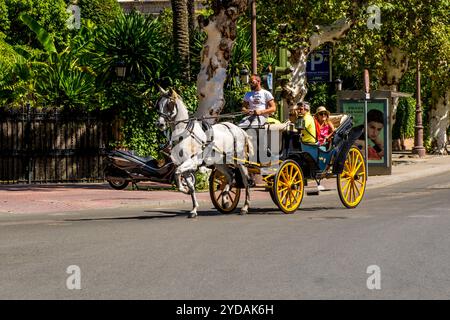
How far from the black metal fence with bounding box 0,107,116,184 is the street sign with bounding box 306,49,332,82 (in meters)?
6.99

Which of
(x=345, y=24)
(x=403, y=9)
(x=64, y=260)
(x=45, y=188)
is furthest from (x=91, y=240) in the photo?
(x=403, y=9)

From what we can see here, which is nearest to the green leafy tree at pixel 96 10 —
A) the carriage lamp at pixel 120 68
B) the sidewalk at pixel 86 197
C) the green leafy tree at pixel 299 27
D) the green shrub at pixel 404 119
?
the green shrub at pixel 404 119

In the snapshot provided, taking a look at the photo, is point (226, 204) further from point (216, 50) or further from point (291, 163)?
point (216, 50)

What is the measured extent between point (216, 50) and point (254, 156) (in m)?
8.11

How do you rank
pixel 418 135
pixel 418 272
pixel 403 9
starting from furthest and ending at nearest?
1. pixel 418 135
2. pixel 403 9
3. pixel 418 272

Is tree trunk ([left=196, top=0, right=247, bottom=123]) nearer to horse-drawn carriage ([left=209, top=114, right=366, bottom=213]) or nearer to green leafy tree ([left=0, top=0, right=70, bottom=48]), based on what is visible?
horse-drawn carriage ([left=209, top=114, right=366, bottom=213])

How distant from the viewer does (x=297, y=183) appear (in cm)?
1608

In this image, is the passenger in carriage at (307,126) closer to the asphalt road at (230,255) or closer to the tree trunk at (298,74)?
the asphalt road at (230,255)

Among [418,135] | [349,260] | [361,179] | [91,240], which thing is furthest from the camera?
[418,135]

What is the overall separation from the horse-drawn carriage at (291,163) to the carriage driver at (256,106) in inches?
6.7

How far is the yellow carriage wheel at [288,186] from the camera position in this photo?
1553 centimetres
